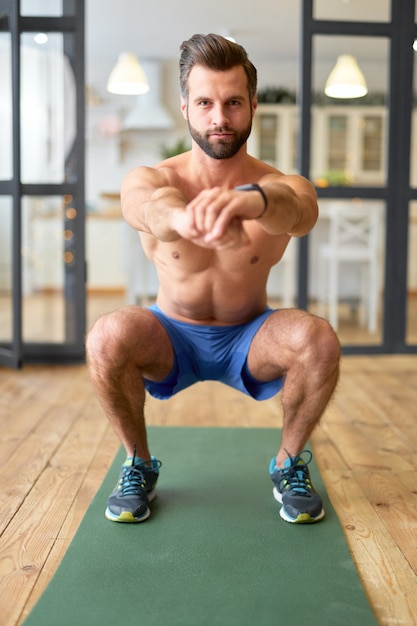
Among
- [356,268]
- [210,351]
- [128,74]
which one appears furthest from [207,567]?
[128,74]

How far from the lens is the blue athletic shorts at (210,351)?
188cm

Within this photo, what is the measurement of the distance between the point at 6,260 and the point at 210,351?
7.13ft

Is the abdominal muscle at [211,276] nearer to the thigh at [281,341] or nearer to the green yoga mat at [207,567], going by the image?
the thigh at [281,341]

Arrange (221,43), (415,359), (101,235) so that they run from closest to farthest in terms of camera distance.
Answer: (221,43)
(415,359)
(101,235)

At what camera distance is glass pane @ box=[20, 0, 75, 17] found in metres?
3.48

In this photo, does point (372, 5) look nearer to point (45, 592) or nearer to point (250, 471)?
point (250, 471)

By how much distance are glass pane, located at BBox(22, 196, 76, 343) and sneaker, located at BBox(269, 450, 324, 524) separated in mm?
2175

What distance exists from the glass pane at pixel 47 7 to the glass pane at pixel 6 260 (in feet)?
2.96

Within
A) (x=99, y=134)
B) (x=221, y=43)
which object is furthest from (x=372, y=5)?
(x=99, y=134)

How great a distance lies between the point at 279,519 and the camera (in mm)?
1733

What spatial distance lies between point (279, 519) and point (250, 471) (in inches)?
14.2

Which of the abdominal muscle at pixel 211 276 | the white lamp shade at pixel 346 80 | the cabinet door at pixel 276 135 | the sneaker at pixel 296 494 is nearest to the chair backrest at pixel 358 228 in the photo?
the white lamp shade at pixel 346 80

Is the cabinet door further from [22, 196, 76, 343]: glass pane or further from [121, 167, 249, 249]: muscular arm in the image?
[121, 167, 249, 249]: muscular arm

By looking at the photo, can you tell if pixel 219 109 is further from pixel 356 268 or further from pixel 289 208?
pixel 356 268
